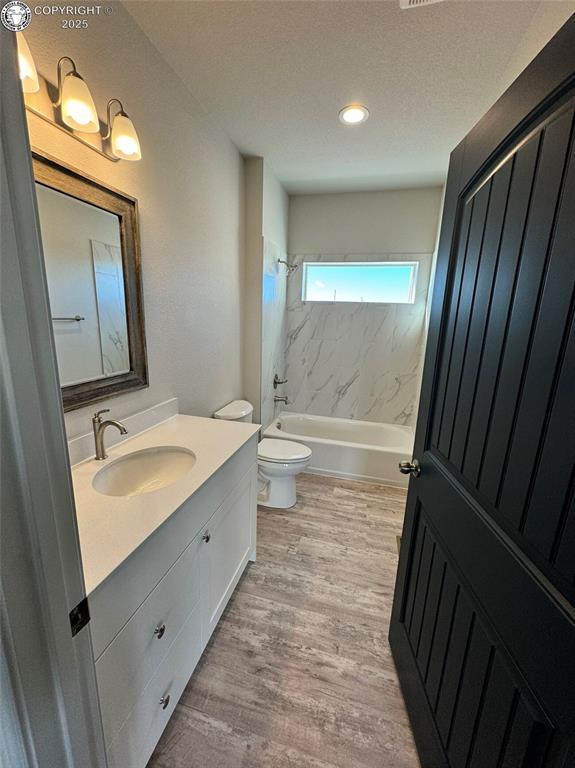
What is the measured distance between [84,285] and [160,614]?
1.19 metres

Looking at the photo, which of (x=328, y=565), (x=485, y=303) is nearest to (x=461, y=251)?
(x=485, y=303)

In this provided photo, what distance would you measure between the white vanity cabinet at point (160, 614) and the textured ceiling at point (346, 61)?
180 centimetres

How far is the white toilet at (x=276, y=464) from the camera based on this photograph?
2289 mm

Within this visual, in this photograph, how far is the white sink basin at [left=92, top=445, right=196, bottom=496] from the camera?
1283 mm

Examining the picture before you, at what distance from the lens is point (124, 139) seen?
4.08ft

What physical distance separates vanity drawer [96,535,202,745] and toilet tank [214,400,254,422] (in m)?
1.12

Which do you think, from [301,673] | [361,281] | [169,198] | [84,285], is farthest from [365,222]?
[301,673]

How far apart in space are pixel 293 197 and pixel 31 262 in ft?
10.8

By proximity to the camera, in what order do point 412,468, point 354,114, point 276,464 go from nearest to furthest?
1. point 412,468
2. point 354,114
3. point 276,464

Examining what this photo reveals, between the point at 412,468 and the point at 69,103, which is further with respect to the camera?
the point at 412,468

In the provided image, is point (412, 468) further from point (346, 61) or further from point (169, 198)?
point (346, 61)

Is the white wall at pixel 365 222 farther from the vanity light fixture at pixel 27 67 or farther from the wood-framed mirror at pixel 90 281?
the vanity light fixture at pixel 27 67
